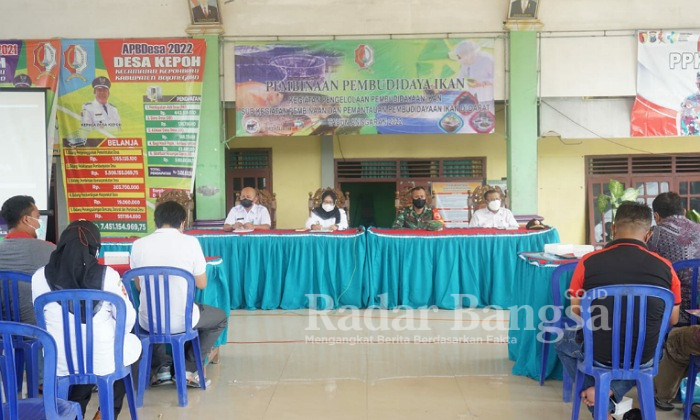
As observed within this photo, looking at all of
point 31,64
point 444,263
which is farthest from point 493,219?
point 31,64

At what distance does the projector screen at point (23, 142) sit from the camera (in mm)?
6727

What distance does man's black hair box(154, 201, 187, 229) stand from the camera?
3600 millimetres

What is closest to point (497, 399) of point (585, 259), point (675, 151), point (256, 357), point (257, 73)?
point (585, 259)

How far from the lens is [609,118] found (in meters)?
7.86

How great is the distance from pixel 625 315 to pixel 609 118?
5.69 m

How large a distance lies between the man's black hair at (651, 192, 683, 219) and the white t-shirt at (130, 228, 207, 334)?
7.89ft

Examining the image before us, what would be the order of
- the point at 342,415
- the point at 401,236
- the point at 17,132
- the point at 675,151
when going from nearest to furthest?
the point at 342,415, the point at 401,236, the point at 17,132, the point at 675,151

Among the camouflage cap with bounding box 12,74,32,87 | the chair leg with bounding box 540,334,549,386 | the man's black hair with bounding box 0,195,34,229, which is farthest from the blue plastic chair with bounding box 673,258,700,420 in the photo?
the camouflage cap with bounding box 12,74,32,87

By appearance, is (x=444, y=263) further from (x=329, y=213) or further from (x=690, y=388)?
(x=690, y=388)

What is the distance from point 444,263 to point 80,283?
12.3 feet

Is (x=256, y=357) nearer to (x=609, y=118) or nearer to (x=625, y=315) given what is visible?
(x=625, y=315)

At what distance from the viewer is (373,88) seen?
762 centimetres

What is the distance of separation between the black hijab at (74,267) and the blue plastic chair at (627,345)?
1.95m

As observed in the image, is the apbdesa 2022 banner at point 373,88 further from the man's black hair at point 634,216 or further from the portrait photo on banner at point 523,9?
the man's black hair at point 634,216
